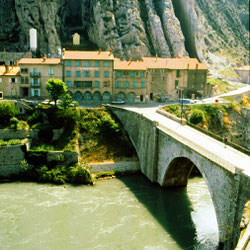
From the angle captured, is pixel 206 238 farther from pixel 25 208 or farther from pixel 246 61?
pixel 246 61

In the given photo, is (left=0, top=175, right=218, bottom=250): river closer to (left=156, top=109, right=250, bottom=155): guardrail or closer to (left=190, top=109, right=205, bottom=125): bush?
(left=156, top=109, right=250, bottom=155): guardrail

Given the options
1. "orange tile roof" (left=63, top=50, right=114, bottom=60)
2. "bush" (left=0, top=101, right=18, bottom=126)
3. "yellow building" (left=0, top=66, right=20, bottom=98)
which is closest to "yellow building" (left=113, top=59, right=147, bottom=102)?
"orange tile roof" (left=63, top=50, right=114, bottom=60)

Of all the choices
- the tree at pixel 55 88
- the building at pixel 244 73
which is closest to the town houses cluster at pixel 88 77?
the tree at pixel 55 88

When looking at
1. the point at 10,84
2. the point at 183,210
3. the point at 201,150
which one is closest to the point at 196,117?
the point at 183,210

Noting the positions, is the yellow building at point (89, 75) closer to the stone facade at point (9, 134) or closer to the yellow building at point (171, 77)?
the yellow building at point (171, 77)

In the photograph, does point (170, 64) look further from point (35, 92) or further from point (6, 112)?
point (6, 112)

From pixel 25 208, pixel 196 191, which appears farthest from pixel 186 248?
pixel 25 208
